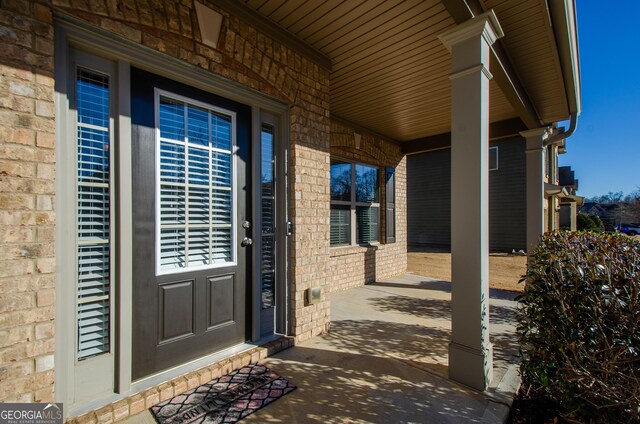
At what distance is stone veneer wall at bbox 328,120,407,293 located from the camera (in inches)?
204

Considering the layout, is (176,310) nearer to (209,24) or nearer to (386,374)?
(386,374)

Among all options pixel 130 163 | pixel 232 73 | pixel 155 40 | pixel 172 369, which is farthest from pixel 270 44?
pixel 172 369

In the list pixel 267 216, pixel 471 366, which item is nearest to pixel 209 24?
pixel 267 216

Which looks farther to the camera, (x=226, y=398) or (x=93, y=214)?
(x=226, y=398)

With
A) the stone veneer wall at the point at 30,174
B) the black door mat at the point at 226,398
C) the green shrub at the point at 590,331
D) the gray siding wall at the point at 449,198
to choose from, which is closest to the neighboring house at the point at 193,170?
the stone veneer wall at the point at 30,174

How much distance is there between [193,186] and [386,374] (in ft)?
7.31

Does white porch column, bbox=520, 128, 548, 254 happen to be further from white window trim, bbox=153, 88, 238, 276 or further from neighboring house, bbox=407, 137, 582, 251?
white window trim, bbox=153, 88, 238, 276

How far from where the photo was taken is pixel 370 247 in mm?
5883

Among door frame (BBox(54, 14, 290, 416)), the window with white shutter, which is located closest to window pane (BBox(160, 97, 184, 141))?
door frame (BBox(54, 14, 290, 416))

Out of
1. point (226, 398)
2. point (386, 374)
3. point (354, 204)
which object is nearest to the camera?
point (226, 398)

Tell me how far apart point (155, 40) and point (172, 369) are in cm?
239

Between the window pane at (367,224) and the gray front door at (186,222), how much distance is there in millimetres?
3404

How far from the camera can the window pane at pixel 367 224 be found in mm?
5828

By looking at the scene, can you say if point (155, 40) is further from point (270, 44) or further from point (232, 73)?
point (270, 44)
